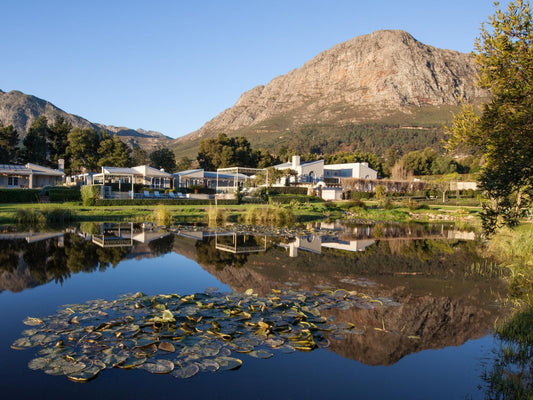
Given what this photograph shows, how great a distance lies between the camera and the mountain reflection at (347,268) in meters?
5.04

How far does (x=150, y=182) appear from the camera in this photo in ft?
132

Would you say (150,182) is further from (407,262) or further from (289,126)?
(289,126)

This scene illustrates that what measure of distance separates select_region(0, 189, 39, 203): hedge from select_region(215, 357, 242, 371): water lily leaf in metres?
25.2

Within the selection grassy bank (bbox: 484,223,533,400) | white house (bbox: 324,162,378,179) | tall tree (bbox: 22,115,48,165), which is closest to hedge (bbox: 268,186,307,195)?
white house (bbox: 324,162,378,179)

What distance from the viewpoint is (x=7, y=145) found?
46906 mm

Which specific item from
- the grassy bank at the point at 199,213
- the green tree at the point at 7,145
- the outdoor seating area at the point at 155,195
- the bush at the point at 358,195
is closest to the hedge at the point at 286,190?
the bush at the point at 358,195

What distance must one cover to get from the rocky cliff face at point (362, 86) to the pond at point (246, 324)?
107799mm

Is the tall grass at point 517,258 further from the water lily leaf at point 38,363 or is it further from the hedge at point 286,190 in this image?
the hedge at point 286,190

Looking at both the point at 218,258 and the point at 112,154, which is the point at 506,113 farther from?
the point at 112,154

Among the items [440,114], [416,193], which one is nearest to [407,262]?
[416,193]

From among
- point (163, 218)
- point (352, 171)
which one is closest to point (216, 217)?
point (163, 218)

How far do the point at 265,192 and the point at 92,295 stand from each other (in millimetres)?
28849

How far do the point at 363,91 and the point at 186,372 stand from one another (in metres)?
142

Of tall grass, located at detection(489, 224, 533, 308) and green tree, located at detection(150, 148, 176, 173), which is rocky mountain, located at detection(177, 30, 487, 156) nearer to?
green tree, located at detection(150, 148, 176, 173)
